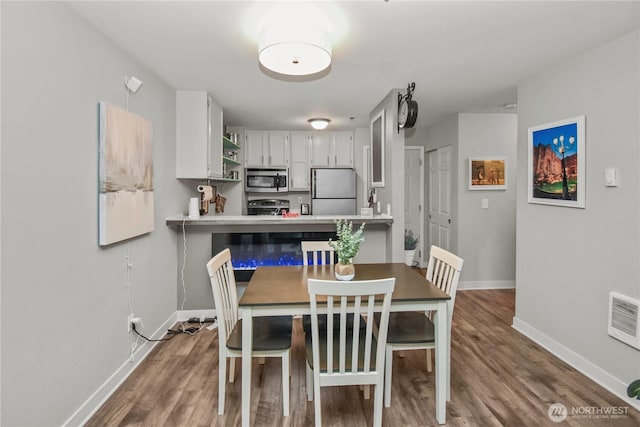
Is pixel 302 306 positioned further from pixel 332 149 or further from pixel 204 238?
pixel 332 149

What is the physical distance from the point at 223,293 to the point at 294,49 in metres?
1.50

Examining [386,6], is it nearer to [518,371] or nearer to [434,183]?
[518,371]

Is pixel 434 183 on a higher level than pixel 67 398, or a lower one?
higher

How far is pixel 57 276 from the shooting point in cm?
179

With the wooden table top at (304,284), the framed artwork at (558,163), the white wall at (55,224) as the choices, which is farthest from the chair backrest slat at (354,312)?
the framed artwork at (558,163)

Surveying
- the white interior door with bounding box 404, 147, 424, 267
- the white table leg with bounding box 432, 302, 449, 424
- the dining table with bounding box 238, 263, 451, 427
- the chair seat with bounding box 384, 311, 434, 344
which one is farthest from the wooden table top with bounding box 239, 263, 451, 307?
the white interior door with bounding box 404, 147, 424, 267

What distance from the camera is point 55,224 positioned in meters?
Result: 1.78

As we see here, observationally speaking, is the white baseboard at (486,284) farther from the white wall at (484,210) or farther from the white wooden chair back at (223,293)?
the white wooden chair back at (223,293)

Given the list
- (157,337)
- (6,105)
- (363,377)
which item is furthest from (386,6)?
(157,337)

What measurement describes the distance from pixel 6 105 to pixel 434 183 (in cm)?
513

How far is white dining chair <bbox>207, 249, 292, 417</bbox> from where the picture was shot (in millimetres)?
1983

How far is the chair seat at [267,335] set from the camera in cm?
199

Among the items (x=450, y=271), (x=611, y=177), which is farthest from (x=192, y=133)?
(x=611, y=177)

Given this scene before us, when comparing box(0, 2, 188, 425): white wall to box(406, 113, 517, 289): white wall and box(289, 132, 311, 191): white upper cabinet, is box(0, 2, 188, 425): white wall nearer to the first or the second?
box(289, 132, 311, 191): white upper cabinet
